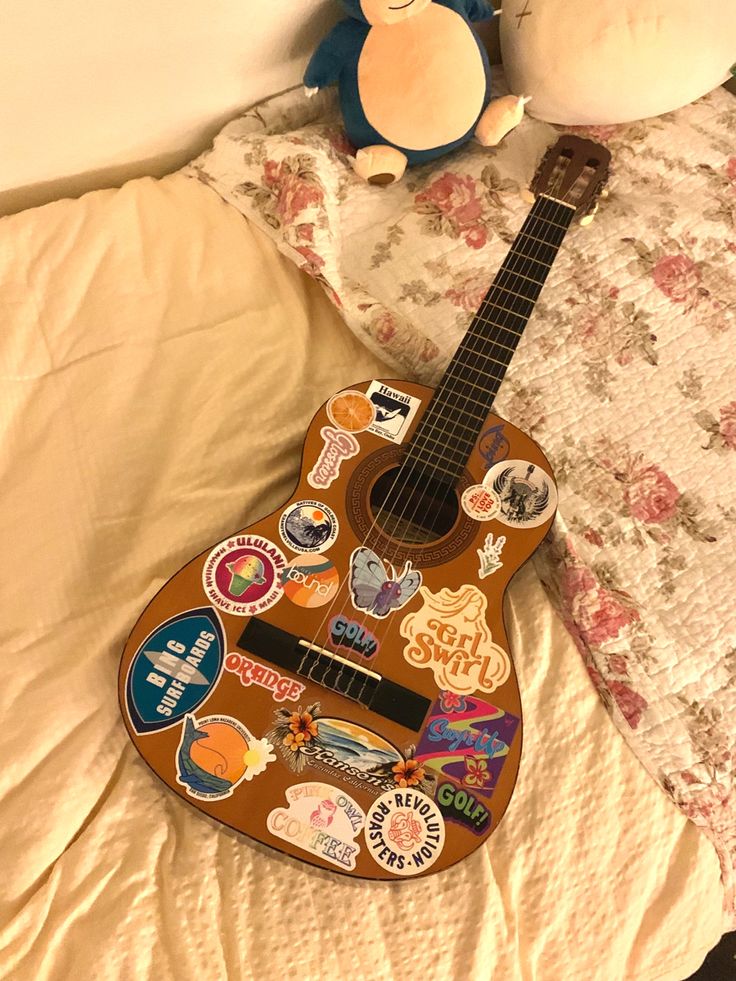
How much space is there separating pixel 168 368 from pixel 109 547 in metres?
0.26

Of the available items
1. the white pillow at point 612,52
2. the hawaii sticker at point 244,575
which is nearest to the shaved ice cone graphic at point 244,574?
the hawaii sticker at point 244,575

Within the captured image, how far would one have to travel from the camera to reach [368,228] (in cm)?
113

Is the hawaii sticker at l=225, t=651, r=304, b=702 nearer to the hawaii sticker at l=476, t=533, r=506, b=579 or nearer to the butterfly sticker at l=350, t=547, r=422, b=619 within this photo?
the butterfly sticker at l=350, t=547, r=422, b=619

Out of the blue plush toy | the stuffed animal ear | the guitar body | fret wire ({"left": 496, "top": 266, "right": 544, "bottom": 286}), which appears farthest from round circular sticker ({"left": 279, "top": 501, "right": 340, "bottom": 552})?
the stuffed animal ear

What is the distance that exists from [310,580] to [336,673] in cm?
11

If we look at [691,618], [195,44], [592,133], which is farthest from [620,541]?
[195,44]

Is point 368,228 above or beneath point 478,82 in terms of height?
beneath

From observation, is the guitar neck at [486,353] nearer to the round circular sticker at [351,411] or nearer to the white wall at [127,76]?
the round circular sticker at [351,411]

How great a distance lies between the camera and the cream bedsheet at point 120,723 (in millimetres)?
708

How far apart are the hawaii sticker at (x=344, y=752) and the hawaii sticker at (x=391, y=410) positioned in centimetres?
36

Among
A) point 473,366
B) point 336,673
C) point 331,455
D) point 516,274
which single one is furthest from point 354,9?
point 336,673

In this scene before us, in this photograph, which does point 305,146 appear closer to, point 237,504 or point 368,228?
point 368,228

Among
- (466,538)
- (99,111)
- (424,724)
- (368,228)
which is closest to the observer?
(424,724)

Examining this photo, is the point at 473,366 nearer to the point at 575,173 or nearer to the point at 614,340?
the point at 614,340
